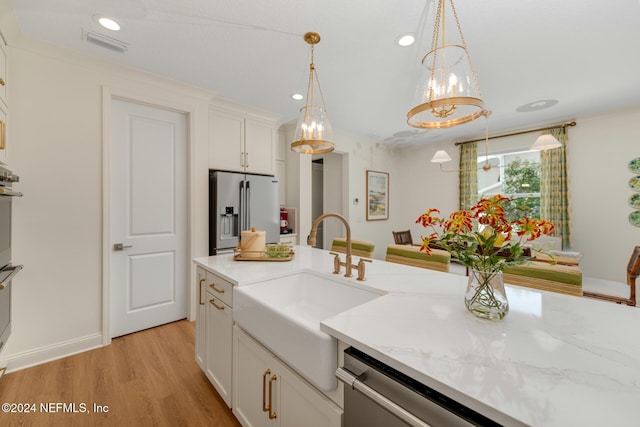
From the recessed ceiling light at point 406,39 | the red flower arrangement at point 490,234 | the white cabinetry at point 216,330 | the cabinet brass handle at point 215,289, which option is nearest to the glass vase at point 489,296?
the red flower arrangement at point 490,234

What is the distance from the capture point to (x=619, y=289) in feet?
9.22

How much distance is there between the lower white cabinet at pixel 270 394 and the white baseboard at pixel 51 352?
68.0 inches

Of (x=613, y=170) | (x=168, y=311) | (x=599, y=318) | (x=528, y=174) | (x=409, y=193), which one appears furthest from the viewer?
(x=409, y=193)

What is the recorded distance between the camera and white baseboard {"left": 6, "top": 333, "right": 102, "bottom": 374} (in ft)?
6.45

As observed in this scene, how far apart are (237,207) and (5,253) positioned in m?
1.79

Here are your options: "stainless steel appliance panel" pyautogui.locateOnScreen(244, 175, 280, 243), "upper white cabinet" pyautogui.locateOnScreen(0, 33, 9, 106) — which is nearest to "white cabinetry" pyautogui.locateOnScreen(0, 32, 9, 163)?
"upper white cabinet" pyautogui.locateOnScreen(0, 33, 9, 106)

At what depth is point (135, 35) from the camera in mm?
1959

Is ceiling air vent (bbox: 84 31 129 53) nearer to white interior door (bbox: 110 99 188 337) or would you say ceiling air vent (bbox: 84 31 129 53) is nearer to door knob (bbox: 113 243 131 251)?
white interior door (bbox: 110 99 188 337)

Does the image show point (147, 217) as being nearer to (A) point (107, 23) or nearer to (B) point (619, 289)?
(A) point (107, 23)

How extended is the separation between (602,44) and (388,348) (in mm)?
2961

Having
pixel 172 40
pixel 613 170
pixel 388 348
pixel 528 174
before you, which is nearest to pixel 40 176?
pixel 172 40

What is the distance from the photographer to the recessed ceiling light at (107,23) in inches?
70.1

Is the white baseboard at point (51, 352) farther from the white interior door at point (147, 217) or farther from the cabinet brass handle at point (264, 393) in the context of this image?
the cabinet brass handle at point (264, 393)

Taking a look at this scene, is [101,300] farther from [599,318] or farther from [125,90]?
[599,318]
